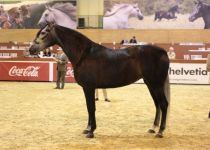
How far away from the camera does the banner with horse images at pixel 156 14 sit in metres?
27.3

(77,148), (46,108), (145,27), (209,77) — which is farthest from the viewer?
(145,27)

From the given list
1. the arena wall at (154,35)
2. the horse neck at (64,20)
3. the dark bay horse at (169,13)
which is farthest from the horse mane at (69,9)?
the dark bay horse at (169,13)

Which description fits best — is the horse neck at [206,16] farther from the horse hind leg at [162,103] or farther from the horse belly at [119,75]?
the horse belly at [119,75]

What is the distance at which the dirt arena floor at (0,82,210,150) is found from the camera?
265 inches

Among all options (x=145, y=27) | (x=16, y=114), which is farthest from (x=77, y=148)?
(x=145, y=27)

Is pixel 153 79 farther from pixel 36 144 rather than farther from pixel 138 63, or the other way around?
pixel 36 144

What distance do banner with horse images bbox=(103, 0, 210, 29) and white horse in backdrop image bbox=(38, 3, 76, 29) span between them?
250cm

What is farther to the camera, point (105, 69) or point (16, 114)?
point (16, 114)

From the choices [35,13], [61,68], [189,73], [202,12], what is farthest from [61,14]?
[189,73]

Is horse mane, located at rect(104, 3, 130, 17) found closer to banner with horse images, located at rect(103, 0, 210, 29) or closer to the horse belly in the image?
banner with horse images, located at rect(103, 0, 210, 29)

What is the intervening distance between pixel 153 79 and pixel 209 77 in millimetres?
11457

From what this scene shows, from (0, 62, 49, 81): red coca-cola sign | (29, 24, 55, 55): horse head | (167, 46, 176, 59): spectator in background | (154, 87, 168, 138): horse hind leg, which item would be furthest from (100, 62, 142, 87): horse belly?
(167, 46, 176, 59): spectator in background

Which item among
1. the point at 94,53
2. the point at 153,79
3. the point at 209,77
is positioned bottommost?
the point at 209,77

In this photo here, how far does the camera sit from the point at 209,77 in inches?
714
